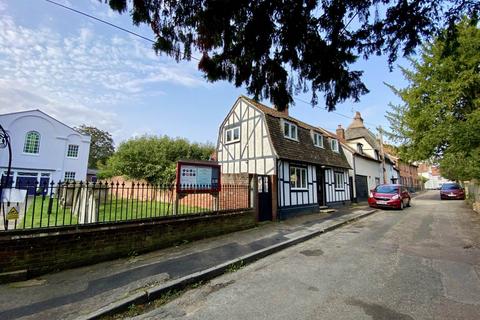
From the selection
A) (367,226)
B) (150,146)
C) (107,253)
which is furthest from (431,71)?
(150,146)

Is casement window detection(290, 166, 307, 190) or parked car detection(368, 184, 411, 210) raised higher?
casement window detection(290, 166, 307, 190)

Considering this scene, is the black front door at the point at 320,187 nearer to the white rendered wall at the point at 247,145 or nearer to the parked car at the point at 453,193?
the white rendered wall at the point at 247,145

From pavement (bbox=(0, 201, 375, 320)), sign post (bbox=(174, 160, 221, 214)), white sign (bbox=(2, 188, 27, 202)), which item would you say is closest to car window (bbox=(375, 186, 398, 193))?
pavement (bbox=(0, 201, 375, 320))

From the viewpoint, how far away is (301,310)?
12.1 ft

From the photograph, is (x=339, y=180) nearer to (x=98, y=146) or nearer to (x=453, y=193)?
(x=453, y=193)

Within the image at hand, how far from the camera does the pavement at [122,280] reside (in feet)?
12.4

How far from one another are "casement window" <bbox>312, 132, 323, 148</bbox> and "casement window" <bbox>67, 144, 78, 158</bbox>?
92.5 feet

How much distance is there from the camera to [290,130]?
49.4 ft

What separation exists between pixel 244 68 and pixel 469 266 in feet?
22.3

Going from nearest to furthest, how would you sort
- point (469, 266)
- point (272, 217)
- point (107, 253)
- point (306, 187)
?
1. point (469, 266)
2. point (107, 253)
3. point (272, 217)
4. point (306, 187)

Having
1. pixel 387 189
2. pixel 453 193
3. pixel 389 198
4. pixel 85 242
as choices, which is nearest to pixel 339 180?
pixel 387 189

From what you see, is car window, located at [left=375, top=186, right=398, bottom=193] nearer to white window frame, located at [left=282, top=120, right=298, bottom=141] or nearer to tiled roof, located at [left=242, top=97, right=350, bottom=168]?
tiled roof, located at [left=242, top=97, right=350, bottom=168]

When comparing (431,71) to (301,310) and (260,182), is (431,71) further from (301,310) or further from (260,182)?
(301,310)

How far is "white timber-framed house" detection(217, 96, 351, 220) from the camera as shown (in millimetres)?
12578
